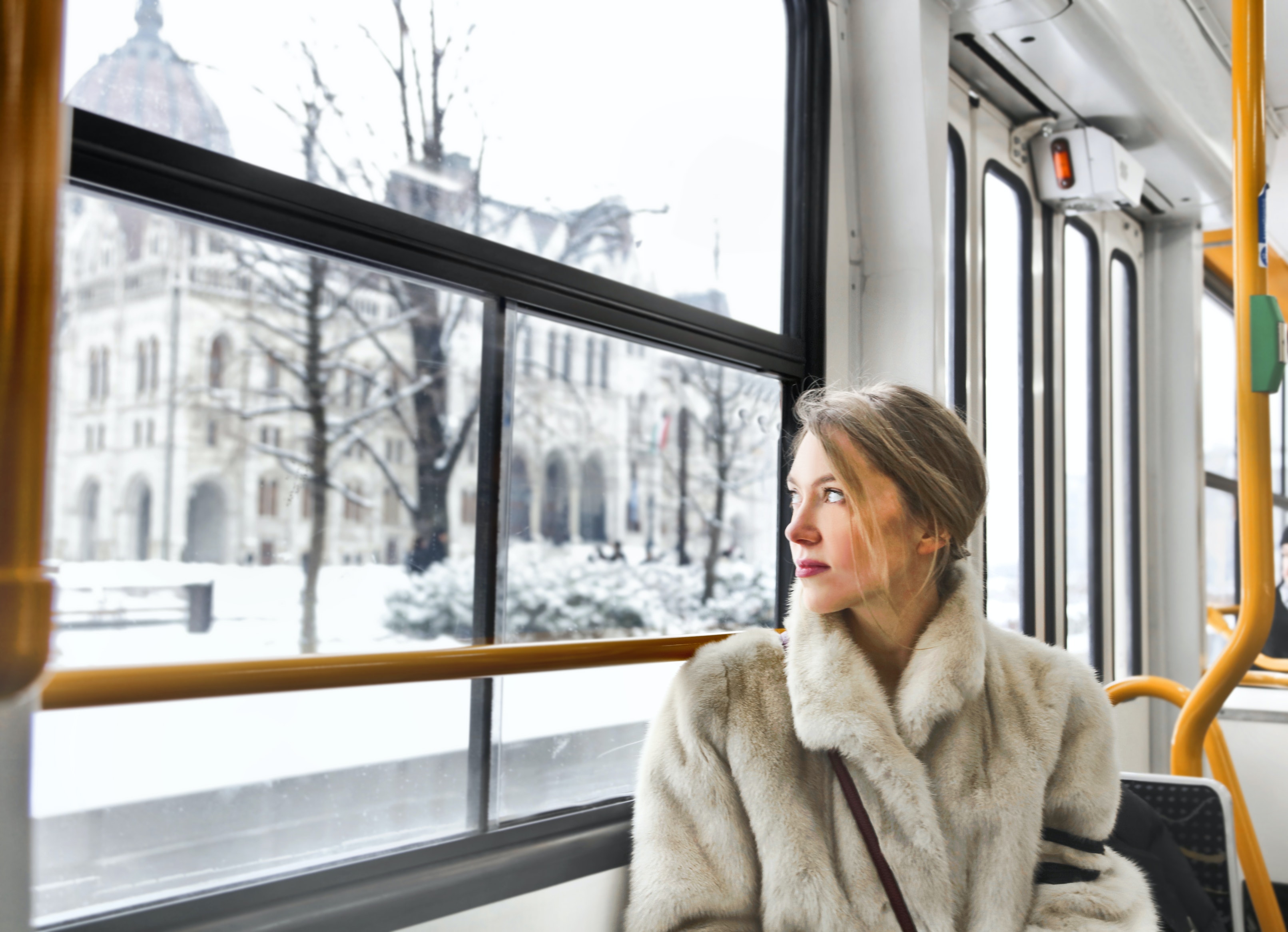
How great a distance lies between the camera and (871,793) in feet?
4.22

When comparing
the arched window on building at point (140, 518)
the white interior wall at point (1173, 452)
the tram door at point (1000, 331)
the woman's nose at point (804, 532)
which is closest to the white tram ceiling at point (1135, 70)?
the tram door at point (1000, 331)

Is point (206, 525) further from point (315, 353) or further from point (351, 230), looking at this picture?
point (351, 230)

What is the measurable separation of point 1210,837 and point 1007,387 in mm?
1967

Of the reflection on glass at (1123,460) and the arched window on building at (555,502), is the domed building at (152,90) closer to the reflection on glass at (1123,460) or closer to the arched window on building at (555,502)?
the arched window on building at (555,502)

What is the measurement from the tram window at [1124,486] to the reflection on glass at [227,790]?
3374 millimetres

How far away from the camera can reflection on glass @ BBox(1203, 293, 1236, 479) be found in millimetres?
5758

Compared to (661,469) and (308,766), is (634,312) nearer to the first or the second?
(308,766)

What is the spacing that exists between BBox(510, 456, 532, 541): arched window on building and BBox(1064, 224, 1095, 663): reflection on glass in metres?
2.13

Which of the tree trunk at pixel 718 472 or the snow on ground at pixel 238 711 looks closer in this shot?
the snow on ground at pixel 238 711

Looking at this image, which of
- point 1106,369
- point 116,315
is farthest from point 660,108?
point 1106,369

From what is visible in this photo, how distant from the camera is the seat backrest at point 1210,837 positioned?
1854mm

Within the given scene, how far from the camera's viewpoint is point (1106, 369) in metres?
4.14

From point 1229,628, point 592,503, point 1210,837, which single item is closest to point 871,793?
point 1210,837

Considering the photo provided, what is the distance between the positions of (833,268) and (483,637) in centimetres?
133
